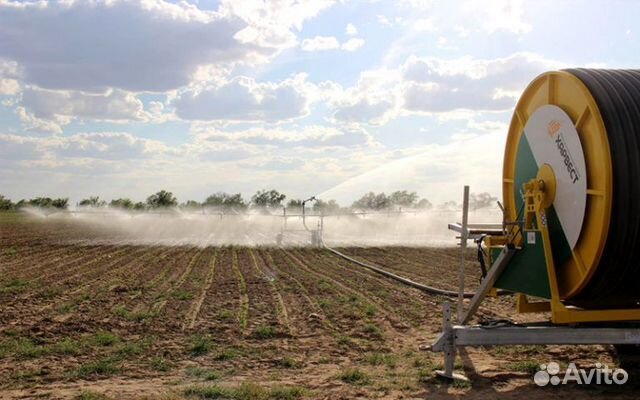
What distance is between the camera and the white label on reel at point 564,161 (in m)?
6.66

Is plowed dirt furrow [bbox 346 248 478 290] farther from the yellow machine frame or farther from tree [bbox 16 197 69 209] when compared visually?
tree [bbox 16 197 69 209]

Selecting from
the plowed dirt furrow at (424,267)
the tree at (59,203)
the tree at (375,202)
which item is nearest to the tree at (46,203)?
the tree at (59,203)

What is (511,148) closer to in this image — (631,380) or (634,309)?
(634,309)

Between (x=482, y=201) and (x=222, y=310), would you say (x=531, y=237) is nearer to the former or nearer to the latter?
(x=222, y=310)

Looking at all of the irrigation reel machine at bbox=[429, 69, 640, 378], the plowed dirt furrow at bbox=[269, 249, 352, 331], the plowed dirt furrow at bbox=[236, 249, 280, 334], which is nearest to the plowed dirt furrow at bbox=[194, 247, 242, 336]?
the plowed dirt furrow at bbox=[236, 249, 280, 334]

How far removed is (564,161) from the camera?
6949 mm

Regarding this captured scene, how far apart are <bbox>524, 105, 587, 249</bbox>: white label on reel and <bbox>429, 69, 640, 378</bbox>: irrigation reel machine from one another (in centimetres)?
1

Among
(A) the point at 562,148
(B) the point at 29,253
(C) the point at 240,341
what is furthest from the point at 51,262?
(A) the point at 562,148

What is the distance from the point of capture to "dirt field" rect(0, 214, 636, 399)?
22.9 ft

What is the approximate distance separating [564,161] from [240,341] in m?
5.38

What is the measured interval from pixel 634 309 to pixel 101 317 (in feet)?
28.4

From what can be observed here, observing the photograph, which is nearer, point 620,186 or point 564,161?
point 620,186

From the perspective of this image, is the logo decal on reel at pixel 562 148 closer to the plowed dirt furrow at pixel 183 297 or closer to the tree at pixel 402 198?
the plowed dirt furrow at pixel 183 297

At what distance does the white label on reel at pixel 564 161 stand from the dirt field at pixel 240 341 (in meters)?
1.95
